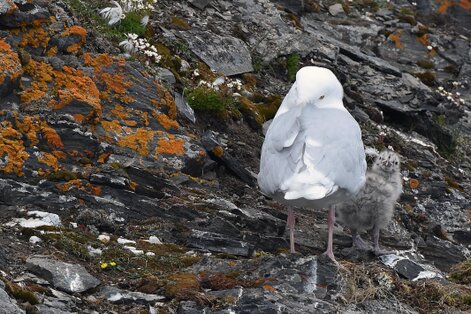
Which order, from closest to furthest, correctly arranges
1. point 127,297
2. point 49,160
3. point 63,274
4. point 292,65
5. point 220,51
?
1. point 127,297
2. point 63,274
3. point 49,160
4. point 220,51
5. point 292,65

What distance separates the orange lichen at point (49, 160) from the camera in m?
9.33

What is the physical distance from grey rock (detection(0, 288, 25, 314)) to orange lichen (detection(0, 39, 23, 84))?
431cm

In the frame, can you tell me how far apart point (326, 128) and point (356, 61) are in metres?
11.2

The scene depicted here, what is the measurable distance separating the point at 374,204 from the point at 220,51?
5.53 metres

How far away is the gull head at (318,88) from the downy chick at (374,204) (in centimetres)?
238

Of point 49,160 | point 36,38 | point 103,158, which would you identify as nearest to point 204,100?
point 36,38

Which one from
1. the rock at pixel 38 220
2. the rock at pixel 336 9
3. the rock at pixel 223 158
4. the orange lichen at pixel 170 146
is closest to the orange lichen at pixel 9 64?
the orange lichen at pixel 170 146

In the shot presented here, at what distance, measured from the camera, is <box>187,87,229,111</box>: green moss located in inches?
496

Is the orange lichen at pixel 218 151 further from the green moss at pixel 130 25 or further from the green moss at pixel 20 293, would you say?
the green moss at pixel 20 293

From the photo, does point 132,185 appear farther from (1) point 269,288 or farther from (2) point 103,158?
(1) point 269,288

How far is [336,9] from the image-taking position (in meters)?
21.8

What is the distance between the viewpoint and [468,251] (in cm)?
1190

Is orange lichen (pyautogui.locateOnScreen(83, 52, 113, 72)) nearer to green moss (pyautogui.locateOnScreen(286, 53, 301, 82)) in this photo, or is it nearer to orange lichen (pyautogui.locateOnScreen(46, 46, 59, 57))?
orange lichen (pyautogui.locateOnScreen(46, 46, 59, 57))

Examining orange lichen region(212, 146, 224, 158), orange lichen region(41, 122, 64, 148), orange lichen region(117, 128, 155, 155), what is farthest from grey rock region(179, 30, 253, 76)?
orange lichen region(41, 122, 64, 148)
